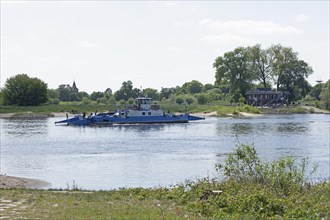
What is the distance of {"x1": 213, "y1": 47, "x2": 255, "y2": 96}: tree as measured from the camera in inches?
5020

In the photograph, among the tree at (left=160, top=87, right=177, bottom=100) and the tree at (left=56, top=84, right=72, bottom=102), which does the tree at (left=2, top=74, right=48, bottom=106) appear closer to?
the tree at (left=56, top=84, right=72, bottom=102)

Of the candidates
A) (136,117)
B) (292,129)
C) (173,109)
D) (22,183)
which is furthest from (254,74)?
(22,183)

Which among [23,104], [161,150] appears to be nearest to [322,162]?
[161,150]

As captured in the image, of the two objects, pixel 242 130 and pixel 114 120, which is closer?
pixel 242 130

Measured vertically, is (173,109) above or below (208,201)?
above

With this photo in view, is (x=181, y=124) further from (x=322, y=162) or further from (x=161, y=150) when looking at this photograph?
(x=322, y=162)

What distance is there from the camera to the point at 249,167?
16406mm

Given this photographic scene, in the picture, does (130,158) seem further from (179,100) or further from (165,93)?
(165,93)

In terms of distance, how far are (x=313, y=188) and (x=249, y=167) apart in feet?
6.40

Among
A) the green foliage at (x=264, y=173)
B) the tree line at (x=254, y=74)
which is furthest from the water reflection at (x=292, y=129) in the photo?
the tree line at (x=254, y=74)

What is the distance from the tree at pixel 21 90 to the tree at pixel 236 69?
41948 millimetres

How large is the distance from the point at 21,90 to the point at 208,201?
109396 mm

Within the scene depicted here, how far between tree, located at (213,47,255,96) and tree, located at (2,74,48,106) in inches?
1651

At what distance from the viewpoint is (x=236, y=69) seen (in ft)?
420
